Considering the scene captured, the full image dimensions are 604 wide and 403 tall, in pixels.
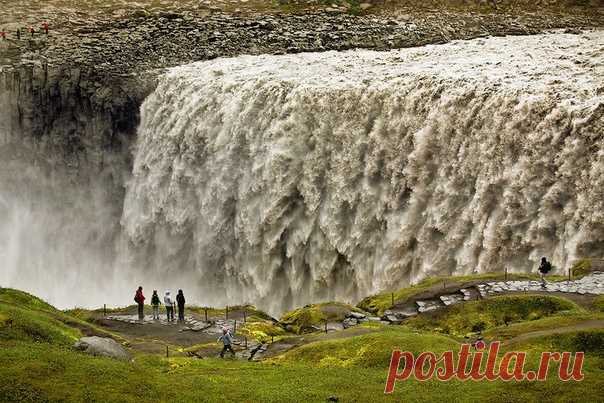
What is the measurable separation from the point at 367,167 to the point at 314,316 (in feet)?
43.6

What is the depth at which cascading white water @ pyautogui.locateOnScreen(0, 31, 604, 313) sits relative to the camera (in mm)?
39969

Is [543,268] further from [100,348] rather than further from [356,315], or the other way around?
[100,348]

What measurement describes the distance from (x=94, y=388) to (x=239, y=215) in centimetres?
3242

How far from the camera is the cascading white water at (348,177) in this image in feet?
131

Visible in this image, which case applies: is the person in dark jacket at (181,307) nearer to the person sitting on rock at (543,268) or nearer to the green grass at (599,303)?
the person sitting on rock at (543,268)

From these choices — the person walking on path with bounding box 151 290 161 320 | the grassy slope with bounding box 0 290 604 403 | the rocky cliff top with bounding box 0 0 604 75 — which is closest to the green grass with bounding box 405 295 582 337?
the grassy slope with bounding box 0 290 604 403

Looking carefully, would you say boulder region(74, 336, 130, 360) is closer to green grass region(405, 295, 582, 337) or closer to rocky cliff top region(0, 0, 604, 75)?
green grass region(405, 295, 582, 337)

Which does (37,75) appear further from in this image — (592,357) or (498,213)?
(592,357)

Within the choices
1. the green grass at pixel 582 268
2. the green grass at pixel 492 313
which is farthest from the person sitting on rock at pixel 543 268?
the green grass at pixel 492 313

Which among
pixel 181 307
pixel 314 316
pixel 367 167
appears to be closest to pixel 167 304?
pixel 181 307

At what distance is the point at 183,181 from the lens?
61750 millimetres

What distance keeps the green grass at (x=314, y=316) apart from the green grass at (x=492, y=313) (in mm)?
5009

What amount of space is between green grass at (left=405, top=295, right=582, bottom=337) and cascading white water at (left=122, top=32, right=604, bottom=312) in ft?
16.8

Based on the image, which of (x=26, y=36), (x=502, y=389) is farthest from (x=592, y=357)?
(x=26, y=36)
